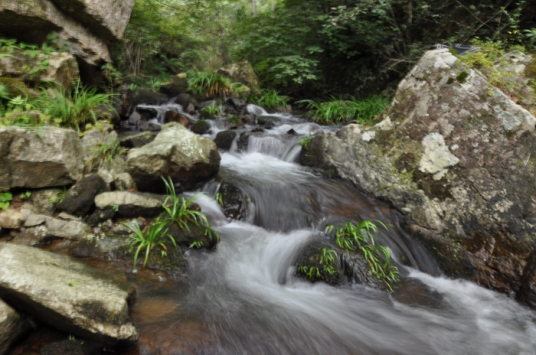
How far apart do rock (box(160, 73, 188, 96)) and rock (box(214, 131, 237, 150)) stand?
370 cm

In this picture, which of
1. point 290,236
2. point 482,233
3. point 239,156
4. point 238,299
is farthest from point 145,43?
point 482,233

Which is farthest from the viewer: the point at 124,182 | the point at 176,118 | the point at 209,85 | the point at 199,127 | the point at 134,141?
the point at 209,85

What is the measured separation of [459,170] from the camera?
4180 millimetres

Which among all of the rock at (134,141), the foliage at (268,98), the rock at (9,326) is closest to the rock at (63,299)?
the rock at (9,326)

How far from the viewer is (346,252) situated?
140 inches

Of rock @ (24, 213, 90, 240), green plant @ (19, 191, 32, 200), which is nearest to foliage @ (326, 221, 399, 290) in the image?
rock @ (24, 213, 90, 240)

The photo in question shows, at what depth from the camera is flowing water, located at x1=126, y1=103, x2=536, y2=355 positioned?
2.48 metres

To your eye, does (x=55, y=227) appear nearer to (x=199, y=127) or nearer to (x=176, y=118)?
(x=199, y=127)

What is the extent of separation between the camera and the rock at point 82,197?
11.5 ft

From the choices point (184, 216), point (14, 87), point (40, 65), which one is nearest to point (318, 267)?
point (184, 216)

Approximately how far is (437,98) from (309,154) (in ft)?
8.18

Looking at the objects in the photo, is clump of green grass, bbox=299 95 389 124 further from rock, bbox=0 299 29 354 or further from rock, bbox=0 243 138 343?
rock, bbox=0 299 29 354

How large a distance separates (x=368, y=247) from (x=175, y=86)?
843 centimetres

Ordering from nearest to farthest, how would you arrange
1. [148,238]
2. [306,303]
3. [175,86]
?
[306,303]
[148,238]
[175,86]
